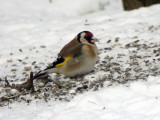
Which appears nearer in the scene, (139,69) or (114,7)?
(139,69)

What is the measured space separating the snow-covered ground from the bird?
0.15 m

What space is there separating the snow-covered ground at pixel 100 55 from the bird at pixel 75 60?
15 cm

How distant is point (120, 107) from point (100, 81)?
1.00m

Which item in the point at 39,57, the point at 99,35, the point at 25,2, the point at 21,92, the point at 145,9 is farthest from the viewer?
the point at 25,2

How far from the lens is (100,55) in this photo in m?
5.69

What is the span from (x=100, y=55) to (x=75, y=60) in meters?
1.12

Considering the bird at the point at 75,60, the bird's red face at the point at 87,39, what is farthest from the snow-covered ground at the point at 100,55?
the bird's red face at the point at 87,39

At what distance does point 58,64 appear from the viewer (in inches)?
185

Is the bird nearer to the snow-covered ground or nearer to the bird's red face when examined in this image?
the bird's red face

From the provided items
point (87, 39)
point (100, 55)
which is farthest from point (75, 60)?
point (100, 55)

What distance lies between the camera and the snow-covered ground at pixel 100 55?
355cm

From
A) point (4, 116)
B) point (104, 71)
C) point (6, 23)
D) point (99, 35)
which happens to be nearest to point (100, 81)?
point (104, 71)

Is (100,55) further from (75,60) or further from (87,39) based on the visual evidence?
(75,60)

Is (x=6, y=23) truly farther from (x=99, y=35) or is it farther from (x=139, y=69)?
(x=139, y=69)
